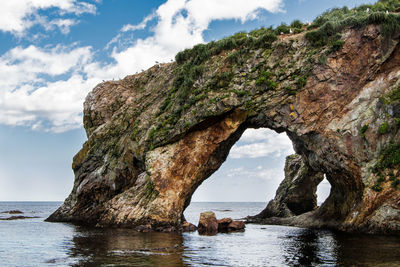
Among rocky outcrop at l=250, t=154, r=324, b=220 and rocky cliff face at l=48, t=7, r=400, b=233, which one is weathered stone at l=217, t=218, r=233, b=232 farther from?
rocky outcrop at l=250, t=154, r=324, b=220

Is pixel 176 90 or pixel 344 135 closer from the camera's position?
pixel 344 135

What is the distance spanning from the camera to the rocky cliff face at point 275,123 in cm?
3192

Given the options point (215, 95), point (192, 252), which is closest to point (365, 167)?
point (215, 95)

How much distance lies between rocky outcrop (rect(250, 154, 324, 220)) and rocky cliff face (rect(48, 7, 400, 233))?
30.3ft

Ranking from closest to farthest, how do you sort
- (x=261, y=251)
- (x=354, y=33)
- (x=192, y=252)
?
(x=192, y=252) → (x=261, y=251) → (x=354, y=33)

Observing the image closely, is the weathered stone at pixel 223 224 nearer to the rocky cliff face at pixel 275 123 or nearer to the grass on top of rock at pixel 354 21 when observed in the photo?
the rocky cliff face at pixel 275 123

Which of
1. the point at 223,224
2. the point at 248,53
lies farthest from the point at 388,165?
the point at 248,53

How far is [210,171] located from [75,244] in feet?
62.4

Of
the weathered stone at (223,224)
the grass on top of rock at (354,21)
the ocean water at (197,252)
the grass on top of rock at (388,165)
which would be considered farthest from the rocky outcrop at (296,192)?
the ocean water at (197,252)

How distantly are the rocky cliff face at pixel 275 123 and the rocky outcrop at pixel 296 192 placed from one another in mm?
9242

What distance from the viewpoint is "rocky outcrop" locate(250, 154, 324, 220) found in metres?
53.5

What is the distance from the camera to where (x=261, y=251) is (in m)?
22.4

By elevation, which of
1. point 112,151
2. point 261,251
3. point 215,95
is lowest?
point 261,251

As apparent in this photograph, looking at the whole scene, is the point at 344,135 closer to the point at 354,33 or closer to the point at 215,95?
the point at 354,33
